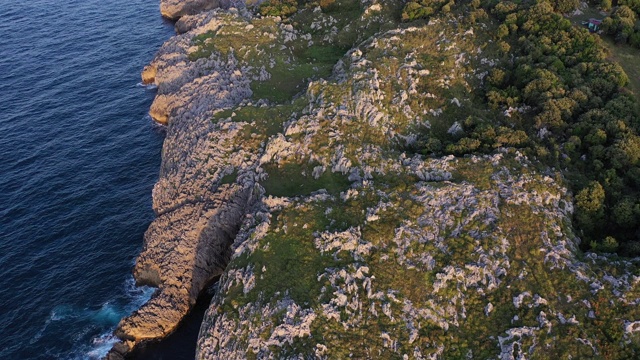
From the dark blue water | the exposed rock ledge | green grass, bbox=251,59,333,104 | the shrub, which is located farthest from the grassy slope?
the shrub

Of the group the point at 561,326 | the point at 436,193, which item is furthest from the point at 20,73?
the point at 561,326

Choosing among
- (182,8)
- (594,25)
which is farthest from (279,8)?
(594,25)

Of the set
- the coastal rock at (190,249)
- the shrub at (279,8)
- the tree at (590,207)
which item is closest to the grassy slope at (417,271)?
the tree at (590,207)

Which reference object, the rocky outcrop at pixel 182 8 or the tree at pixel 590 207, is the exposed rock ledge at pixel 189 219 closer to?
the tree at pixel 590 207

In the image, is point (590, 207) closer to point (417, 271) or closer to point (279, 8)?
point (417, 271)

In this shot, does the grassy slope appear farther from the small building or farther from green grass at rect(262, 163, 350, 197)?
the small building
